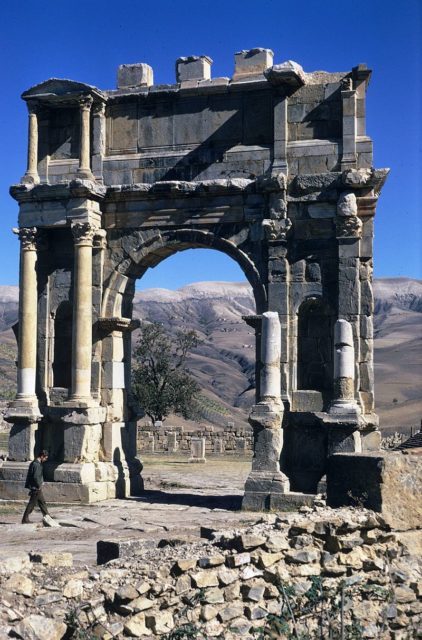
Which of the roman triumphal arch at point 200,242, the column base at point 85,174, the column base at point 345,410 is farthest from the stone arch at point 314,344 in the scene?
the column base at point 85,174

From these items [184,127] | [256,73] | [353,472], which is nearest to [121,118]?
[184,127]

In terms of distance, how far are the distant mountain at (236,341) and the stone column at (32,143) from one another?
34116mm

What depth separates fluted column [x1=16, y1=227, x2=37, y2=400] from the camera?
16.8 m

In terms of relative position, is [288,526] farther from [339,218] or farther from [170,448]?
[170,448]

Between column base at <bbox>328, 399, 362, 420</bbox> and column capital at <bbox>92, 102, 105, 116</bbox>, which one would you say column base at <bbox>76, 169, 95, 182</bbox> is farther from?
column base at <bbox>328, 399, 362, 420</bbox>

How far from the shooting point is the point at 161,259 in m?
17.4

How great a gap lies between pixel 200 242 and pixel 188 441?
15.5 m

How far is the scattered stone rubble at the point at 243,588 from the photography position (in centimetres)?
689

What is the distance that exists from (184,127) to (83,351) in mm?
4475

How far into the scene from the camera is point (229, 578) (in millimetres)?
7488

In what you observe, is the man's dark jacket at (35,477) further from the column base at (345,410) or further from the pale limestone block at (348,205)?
the pale limestone block at (348,205)

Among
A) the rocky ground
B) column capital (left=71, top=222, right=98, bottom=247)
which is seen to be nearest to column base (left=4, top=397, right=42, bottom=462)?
column capital (left=71, top=222, right=98, bottom=247)

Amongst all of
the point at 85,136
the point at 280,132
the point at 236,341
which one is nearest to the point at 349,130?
the point at 280,132

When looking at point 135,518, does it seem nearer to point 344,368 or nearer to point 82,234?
point 344,368
